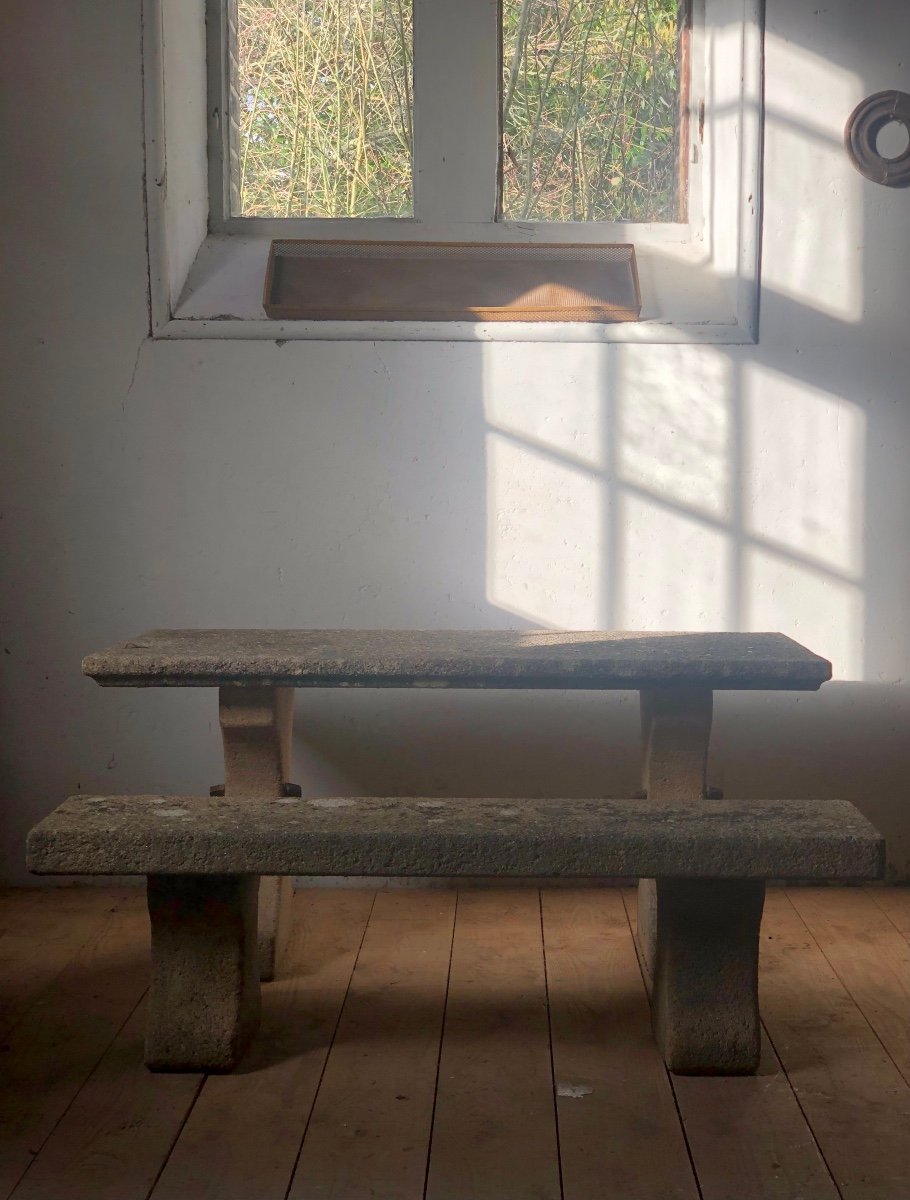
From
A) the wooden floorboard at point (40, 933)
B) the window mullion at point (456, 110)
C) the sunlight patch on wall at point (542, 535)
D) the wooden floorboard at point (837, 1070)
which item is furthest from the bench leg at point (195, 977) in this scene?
the window mullion at point (456, 110)

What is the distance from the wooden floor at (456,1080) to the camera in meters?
1.74

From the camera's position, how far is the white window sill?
10.2ft

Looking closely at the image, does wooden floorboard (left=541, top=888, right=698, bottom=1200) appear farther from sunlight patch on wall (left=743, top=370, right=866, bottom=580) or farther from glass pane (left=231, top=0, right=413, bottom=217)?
glass pane (left=231, top=0, right=413, bottom=217)

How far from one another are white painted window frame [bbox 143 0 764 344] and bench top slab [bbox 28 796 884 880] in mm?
1584

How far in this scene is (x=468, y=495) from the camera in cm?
315

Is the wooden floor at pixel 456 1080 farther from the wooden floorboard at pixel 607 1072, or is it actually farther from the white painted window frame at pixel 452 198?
the white painted window frame at pixel 452 198

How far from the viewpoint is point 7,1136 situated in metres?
1.85

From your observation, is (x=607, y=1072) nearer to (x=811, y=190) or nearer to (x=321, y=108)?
(x=811, y=190)

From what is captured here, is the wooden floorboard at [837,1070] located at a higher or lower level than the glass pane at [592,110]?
lower

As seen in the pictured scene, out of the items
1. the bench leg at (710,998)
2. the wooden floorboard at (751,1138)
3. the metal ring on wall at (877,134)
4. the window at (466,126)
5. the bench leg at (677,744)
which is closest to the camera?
the wooden floorboard at (751,1138)

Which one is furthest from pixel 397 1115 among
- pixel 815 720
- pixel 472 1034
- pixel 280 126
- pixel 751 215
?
pixel 280 126

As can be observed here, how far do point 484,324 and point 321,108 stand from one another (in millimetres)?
838

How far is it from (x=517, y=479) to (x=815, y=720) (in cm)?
103

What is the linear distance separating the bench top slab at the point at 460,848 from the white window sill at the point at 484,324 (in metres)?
1.56
